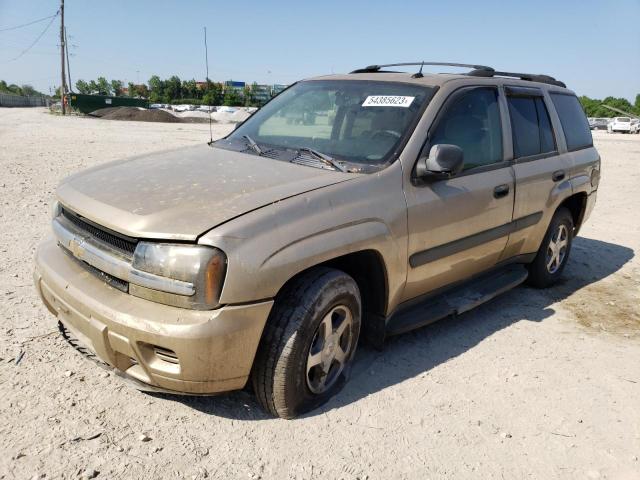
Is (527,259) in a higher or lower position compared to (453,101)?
lower

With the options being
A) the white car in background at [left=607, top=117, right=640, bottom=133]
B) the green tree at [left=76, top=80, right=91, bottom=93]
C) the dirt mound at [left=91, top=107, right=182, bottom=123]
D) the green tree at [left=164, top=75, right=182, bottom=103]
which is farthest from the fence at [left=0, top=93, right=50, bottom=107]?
the white car in background at [left=607, top=117, right=640, bottom=133]

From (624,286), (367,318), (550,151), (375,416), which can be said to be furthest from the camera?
(624,286)

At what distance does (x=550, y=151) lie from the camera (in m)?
4.43

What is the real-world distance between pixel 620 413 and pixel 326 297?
1.89 metres

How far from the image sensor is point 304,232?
2.50 metres

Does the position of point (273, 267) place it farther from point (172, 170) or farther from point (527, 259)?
point (527, 259)

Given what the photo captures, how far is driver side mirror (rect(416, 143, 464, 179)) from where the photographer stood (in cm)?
302

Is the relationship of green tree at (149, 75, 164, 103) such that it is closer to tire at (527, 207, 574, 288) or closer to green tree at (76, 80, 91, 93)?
green tree at (76, 80, 91, 93)

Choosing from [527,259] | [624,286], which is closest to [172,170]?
[527,259]

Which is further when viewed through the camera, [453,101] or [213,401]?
[453,101]

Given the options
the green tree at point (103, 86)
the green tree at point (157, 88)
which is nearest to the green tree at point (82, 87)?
the green tree at point (103, 86)

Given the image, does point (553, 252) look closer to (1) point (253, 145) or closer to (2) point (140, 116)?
(1) point (253, 145)

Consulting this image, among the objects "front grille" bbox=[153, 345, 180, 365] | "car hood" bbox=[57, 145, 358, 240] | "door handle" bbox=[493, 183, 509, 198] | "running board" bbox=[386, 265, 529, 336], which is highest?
"car hood" bbox=[57, 145, 358, 240]

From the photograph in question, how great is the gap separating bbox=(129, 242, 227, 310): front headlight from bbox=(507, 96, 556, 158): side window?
270 cm
